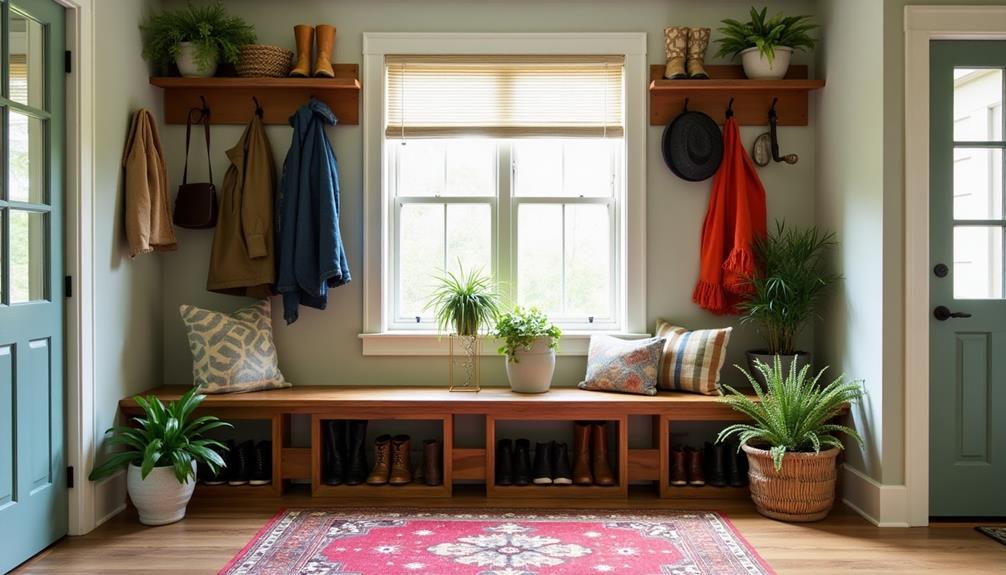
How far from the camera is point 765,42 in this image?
13.0ft

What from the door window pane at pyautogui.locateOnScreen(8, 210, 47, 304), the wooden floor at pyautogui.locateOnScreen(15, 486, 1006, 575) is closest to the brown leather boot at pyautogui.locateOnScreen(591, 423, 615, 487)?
the wooden floor at pyautogui.locateOnScreen(15, 486, 1006, 575)

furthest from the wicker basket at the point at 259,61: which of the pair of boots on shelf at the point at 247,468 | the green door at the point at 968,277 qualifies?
the green door at the point at 968,277

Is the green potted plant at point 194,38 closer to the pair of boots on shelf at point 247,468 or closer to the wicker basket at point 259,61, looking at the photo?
the wicker basket at point 259,61

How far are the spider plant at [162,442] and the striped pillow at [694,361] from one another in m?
2.16

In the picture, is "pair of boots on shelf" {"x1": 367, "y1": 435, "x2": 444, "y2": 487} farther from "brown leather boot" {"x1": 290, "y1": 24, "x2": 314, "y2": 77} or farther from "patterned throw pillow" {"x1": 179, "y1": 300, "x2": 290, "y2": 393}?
"brown leather boot" {"x1": 290, "y1": 24, "x2": 314, "y2": 77}

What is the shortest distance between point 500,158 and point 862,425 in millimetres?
2218

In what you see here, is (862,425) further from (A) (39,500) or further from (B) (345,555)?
(A) (39,500)

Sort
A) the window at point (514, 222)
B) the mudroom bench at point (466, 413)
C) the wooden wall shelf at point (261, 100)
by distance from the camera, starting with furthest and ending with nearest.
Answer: the window at point (514, 222) → the wooden wall shelf at point (261, 100) → the mudroom bench at point (466, 413)

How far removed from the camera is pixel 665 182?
4273 mm

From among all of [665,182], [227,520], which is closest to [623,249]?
[665,182]

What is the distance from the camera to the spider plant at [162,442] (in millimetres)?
3400

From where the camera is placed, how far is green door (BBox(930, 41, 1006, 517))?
138 inches

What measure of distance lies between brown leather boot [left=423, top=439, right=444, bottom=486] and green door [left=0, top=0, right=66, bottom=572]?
1.57 m

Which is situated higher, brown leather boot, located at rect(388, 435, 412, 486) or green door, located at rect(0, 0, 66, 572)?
green door, located at rect(0, 0, 66, 572)
